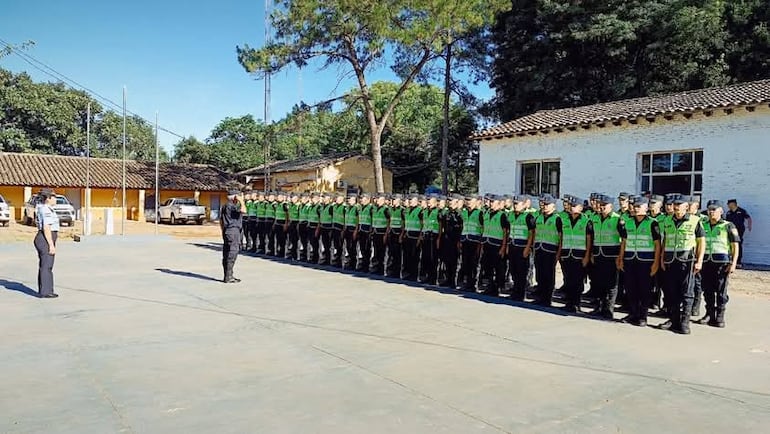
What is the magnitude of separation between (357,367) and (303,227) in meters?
8.95

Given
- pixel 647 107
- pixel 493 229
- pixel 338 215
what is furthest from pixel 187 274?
pixel 647 107

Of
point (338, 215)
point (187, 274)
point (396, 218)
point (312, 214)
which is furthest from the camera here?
point (312, 214)

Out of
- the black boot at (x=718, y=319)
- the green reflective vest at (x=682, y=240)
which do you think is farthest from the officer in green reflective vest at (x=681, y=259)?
the black boot at (x=718, y=319)

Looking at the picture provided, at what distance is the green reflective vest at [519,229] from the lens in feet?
29.8

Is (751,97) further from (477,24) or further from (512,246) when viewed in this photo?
(477,24)

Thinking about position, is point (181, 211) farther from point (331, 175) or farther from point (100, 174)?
point (331, 175)

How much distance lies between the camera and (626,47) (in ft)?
78.4

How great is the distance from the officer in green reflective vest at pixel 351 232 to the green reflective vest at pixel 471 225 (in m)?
3.07

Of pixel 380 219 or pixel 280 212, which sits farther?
pixel 280 212

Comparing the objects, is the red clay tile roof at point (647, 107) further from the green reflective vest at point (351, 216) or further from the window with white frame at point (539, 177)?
the green reflective vest at point (351, 216)

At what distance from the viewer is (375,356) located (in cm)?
570

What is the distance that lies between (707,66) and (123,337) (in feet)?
79.4

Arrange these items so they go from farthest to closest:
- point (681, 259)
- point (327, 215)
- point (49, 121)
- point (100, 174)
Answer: point (49, 121)
point (100, 174)
point (327, 215)
point (681, 259)

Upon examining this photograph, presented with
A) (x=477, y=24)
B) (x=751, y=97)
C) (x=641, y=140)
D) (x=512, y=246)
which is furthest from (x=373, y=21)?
(x=512, y=246)
